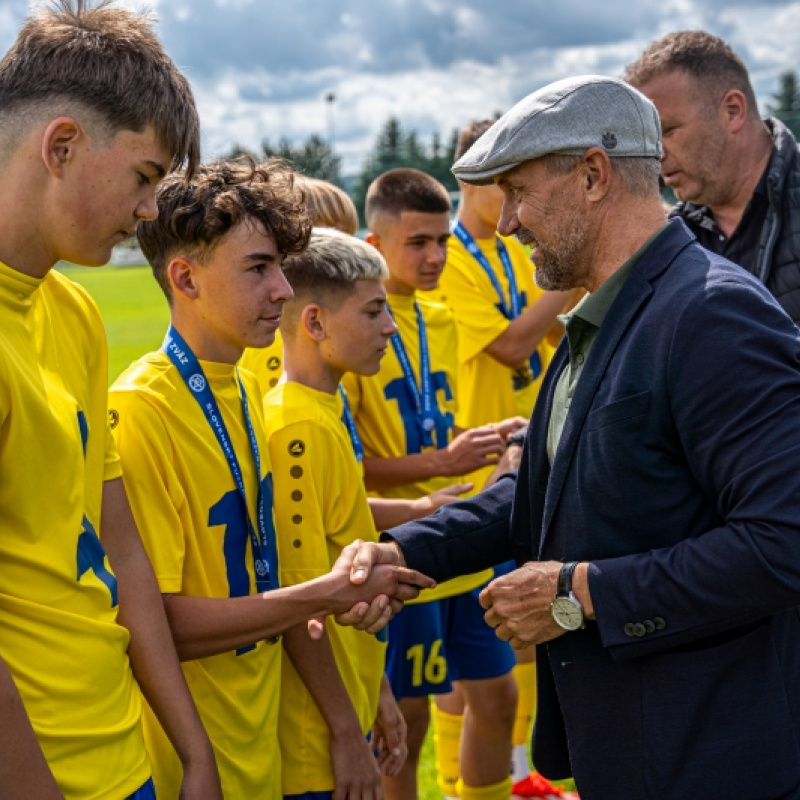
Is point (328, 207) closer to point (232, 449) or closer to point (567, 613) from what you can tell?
point (232, 449)

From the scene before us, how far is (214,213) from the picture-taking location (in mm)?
2900

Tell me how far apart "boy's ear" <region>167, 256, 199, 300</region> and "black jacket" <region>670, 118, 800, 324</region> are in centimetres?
244

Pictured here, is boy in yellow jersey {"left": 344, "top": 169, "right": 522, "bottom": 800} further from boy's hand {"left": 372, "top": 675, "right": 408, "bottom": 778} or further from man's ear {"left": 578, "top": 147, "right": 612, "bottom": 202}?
man's ear {"left": 578, "top": 147, "right": 612, "bottom": 202}

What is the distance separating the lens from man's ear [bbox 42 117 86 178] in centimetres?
197

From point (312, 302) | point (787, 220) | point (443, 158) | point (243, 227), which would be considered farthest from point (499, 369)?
point (443, 158)

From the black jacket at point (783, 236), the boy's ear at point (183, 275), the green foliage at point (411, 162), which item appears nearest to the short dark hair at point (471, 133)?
the black jacket at point (783, 236)

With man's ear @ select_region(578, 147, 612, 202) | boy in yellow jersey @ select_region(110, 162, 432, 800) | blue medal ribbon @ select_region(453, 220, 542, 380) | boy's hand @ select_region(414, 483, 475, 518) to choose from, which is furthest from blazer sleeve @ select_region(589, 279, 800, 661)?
blue medal ribbon @ select_region(453, 220, 542, 380)

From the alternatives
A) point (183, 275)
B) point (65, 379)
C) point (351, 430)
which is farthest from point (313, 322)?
point (65, 379)

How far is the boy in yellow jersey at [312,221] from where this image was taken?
13.6 ft

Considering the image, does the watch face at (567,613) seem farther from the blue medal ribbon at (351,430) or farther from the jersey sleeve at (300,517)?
the blue medal ribbon at (351,430)

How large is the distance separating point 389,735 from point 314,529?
864mm

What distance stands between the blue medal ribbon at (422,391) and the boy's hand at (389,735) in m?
1.15

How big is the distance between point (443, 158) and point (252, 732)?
2957cm

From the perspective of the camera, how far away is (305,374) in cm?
344
